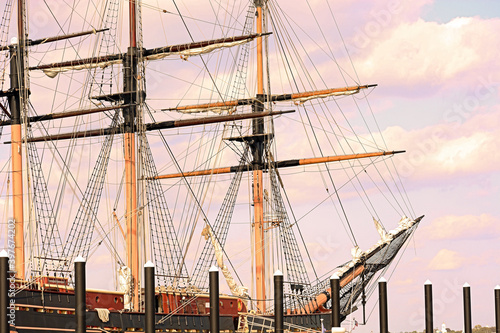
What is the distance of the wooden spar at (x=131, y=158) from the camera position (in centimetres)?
4012

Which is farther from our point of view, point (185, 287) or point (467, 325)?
point (185, 287)

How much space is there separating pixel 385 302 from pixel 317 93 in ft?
67.1

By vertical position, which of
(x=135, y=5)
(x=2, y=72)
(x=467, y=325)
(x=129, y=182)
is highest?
(x=135, y=5)

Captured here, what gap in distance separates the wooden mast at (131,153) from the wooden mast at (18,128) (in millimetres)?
4362

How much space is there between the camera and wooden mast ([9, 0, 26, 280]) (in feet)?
125

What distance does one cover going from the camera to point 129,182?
4094 cm

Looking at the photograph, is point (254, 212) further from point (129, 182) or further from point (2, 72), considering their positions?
point (2, 72)

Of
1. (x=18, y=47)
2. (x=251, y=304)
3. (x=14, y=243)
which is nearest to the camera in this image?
(x=14, y=243)

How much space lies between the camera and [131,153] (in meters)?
41.5

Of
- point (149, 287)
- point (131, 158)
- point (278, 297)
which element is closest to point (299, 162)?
point (131, 158)

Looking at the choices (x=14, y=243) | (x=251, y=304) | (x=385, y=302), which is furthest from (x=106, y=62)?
(x=385, y=302)

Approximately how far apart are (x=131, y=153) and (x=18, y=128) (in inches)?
186

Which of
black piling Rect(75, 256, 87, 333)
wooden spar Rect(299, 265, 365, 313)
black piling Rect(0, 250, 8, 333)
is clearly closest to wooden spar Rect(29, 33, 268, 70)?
wooden spar Rect(299, 265, 365, 313)

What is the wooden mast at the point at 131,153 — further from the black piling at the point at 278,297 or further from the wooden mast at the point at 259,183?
the black piling at the point at 278,297
